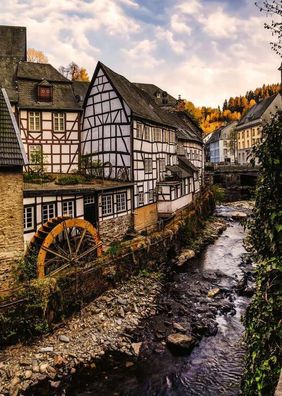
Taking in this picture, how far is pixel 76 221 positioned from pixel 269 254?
10.2 m

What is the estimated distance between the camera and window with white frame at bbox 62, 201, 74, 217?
15337mm

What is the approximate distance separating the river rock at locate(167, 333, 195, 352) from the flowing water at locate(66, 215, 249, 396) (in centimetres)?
25

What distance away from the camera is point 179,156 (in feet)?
103

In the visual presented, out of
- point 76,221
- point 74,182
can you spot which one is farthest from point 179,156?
point 76,221

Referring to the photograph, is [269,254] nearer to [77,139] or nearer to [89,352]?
[89,352]

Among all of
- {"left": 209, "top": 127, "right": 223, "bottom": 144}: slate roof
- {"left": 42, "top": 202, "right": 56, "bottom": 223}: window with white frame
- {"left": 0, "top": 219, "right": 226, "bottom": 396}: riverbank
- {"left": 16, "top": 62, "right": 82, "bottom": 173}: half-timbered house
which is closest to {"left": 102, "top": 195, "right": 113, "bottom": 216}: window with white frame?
{"left": 42, "top": 202, "right": 56, "bottom": 223}: window with white frame

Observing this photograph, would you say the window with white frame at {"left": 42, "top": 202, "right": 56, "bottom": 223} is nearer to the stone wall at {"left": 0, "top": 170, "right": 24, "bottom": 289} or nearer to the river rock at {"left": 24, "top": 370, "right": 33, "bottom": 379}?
the stone wall at {"left": 0, "top": 170, "right": 24, "bottom": 289}

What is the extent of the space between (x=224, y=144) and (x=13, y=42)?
54.6 metres

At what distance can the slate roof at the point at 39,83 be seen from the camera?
2133cm

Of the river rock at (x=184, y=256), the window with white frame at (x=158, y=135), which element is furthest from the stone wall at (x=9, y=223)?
the window with white frame at (x=158, y=135)

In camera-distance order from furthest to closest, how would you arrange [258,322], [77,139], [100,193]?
[77,139]
[100,193]
[258,322]

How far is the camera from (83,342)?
10.9 metres

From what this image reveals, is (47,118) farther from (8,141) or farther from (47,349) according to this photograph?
(47,349)

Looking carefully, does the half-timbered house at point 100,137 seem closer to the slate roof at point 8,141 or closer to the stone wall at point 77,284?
the stone wall at point 77,284
